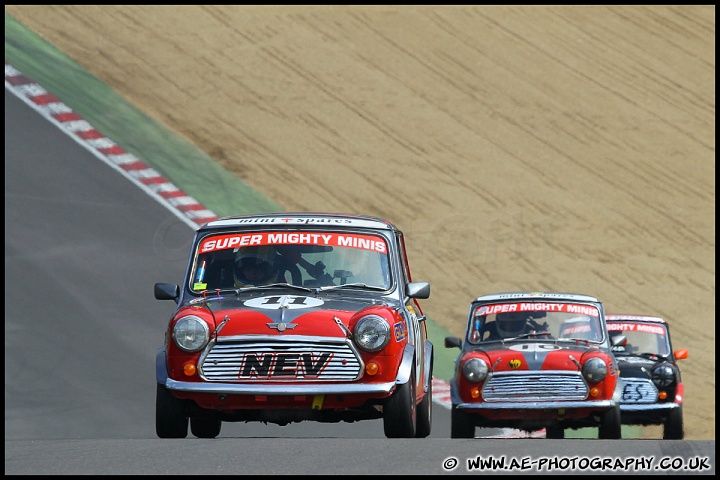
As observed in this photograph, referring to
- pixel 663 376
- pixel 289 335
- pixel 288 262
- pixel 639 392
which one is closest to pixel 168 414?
pixel 289 335

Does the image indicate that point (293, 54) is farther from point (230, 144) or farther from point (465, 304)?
point (465, 304)

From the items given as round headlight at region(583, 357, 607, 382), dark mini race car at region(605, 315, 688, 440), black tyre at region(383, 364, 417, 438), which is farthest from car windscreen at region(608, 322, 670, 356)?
black tyre at region(383, 364, 417, 438)

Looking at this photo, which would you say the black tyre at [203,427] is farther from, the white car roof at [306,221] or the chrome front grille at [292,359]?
the chrome front grille at [292,359]

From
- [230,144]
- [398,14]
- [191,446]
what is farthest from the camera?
[398,14]

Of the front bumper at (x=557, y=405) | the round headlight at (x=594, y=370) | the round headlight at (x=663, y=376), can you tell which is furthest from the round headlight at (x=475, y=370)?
the round headlight at (x=663, y=376)

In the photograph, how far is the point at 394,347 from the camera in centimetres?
977

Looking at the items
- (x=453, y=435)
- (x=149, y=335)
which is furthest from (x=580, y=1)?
(x=453, y=435)

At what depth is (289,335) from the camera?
31.5ft

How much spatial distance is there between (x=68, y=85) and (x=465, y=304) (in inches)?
391

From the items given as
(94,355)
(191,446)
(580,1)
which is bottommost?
(94,355)

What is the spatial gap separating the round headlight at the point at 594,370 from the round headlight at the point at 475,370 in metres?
0.98

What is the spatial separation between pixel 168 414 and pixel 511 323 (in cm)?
513

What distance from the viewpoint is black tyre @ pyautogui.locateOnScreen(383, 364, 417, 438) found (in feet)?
32.0

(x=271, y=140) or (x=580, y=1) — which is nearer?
(x=271, y=140)
